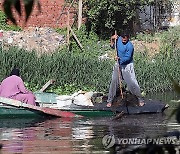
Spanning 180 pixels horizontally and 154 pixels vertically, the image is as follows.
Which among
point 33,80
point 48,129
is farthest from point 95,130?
point 33,80

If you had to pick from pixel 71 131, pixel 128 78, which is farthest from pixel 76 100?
pixel 71 131

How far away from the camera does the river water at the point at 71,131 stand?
924cm

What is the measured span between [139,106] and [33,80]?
14.9 ft

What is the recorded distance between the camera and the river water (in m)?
9.24

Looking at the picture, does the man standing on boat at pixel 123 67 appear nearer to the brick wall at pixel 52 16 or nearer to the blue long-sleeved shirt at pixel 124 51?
the blue long-sleeved shirt at pixel 124 51

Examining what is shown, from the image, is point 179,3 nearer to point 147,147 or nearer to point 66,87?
point 66,87

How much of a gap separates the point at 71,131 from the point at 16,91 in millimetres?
2552

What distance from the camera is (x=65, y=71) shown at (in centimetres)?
1858

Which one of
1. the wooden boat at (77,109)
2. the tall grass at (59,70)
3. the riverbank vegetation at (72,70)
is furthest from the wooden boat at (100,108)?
the tall grass at (59,70)

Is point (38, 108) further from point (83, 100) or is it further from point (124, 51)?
point (124, 51)

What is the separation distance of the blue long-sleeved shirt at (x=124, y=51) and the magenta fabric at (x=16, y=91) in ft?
8.40

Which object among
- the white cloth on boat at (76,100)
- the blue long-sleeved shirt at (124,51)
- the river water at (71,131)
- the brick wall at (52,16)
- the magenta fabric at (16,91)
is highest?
the brick wall at (52,16)

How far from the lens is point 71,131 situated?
1162 cm

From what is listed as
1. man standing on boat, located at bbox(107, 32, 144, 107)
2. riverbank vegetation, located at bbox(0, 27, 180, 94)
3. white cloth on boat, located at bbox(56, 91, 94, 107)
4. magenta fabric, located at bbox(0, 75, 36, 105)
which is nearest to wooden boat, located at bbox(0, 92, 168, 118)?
white cloth on boat, located at bbox(56, 91, 94, 107)
